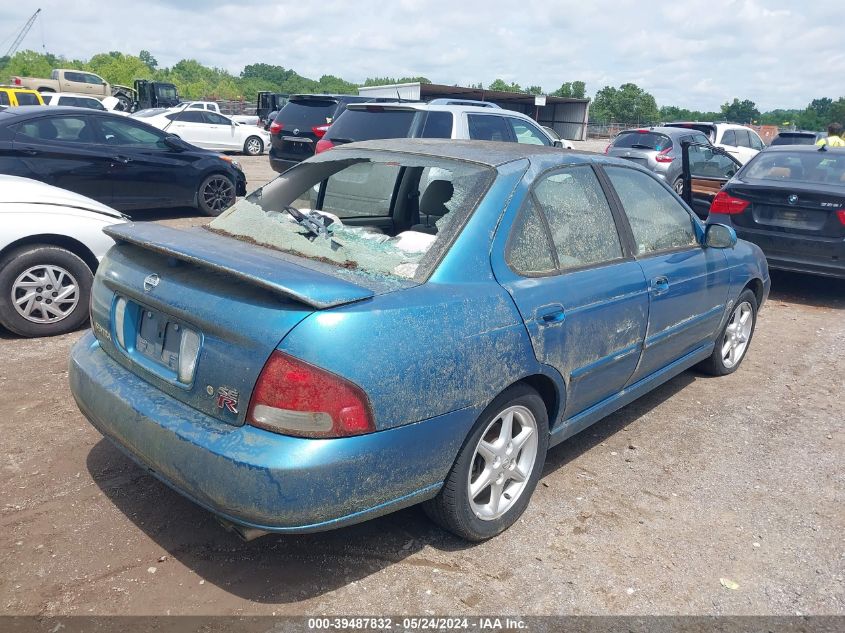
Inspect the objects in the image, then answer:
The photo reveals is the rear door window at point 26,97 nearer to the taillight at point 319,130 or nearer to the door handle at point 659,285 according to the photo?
the taillight at point 319,130

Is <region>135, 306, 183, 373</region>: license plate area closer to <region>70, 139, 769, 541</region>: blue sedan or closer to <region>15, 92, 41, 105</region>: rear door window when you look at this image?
<region>70, 139, 769, 541</region>: blue sedan

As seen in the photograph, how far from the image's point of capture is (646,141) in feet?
45.7

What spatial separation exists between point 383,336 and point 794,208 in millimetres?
6406

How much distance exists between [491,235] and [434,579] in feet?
4.61

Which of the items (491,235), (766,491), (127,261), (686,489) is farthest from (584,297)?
(127,261)

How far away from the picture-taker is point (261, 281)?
7.75 ft

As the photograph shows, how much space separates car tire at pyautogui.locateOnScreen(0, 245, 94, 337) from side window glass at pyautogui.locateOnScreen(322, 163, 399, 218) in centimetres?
238

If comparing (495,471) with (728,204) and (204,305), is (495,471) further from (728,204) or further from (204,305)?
(728,204)

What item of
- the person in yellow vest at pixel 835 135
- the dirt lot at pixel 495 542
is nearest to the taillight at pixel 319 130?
the person in yellow vest at pixel 835 135

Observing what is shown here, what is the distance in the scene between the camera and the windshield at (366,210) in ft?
9.37

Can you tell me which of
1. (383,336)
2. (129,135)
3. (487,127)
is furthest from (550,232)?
(129,135)

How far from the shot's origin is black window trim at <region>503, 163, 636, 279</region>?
3.01 meters

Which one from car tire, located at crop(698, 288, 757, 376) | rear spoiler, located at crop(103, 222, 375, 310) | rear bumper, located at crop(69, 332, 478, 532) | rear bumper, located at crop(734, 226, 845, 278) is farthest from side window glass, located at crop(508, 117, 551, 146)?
rear bumper, located at crop(69, 332, 478, 532)

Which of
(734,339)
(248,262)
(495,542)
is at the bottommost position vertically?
(495,542)
